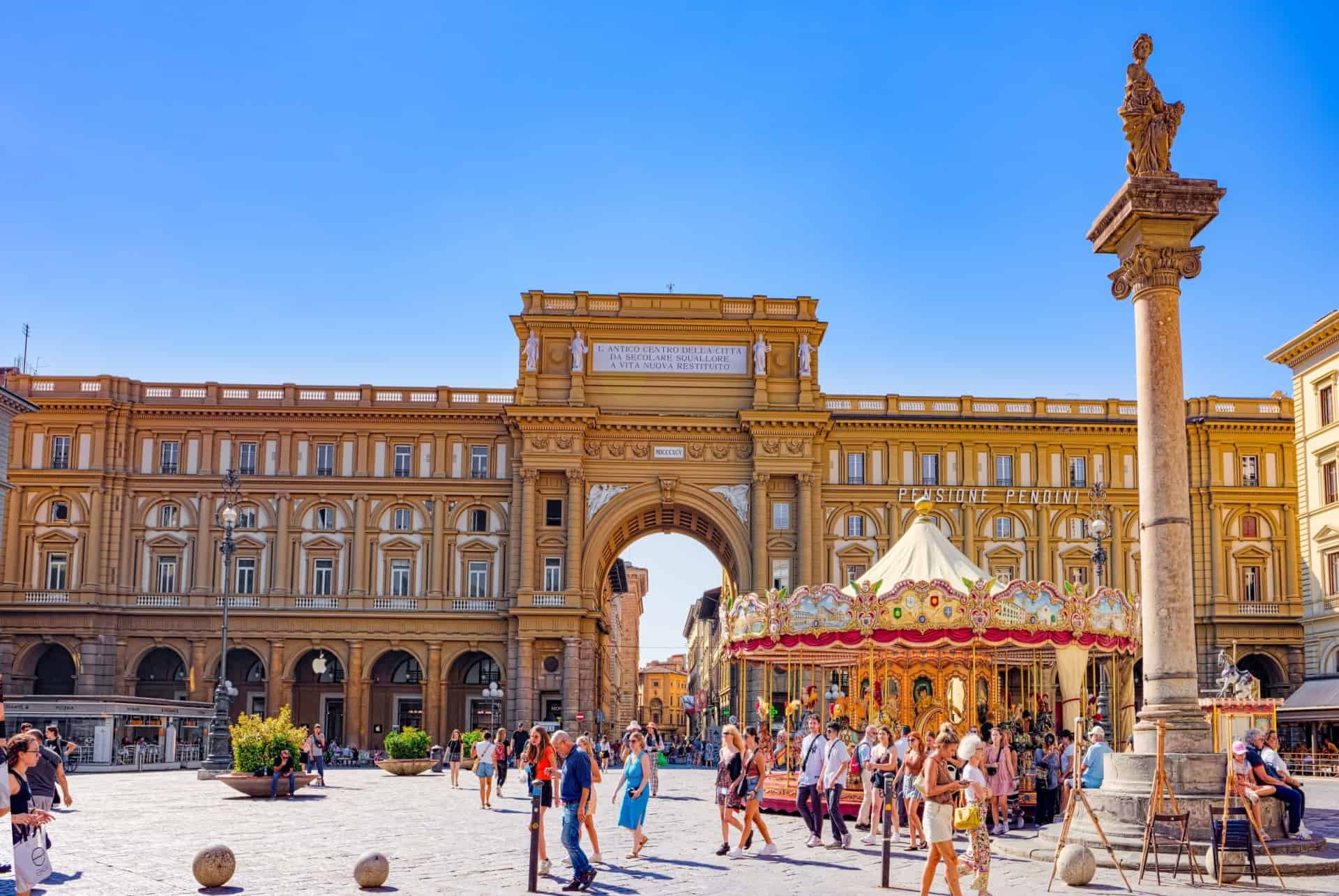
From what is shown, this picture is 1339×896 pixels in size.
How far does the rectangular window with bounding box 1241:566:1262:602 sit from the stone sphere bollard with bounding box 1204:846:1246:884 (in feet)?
159

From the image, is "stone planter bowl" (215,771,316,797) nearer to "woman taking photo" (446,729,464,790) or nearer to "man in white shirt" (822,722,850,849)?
"woman taking photo" (446,729,464,790)

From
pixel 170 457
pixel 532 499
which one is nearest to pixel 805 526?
pixel 532 499

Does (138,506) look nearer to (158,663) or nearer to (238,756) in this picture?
(158,663)

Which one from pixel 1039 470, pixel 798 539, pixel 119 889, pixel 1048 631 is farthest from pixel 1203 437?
pixel 119 889

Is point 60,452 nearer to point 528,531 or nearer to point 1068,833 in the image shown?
point 528,531

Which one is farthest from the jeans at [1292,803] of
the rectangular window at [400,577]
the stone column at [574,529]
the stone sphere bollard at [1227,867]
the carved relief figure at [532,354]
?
the rectangular window at [400,577]

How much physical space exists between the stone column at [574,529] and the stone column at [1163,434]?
136 feet

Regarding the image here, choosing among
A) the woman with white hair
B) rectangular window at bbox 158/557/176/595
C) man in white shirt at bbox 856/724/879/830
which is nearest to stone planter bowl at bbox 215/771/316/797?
man in white shirt at bbox 856/724/879/830

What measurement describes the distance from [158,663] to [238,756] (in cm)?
3565

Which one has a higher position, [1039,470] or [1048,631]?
[1039,470]

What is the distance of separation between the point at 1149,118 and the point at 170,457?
51045 millimetres

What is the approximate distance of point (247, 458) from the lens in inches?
2415

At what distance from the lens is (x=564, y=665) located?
58344 mm

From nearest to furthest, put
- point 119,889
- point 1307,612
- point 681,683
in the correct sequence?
point 119,889 < point 1307,612 < point 681,683
